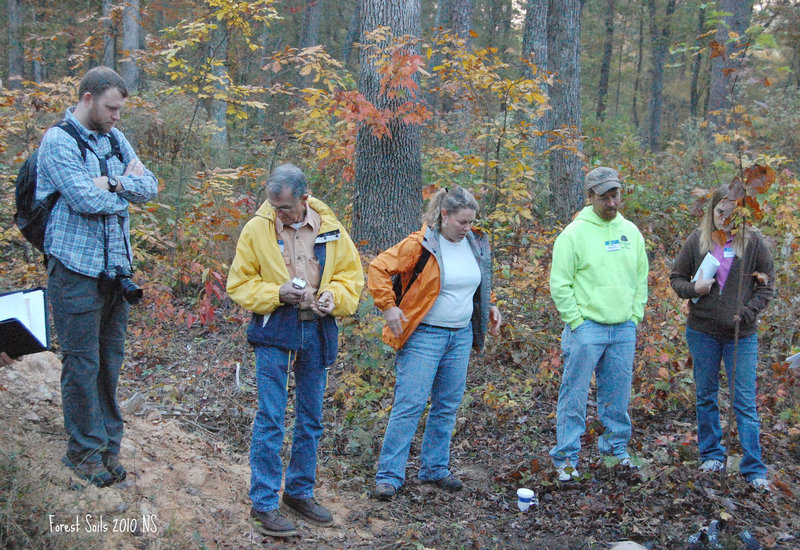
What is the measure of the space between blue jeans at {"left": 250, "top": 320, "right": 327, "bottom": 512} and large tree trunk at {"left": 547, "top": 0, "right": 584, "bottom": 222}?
23.5ft

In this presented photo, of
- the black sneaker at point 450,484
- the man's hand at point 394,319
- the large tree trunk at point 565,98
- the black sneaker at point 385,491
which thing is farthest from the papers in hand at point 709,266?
the large tree trunk at point 565,98

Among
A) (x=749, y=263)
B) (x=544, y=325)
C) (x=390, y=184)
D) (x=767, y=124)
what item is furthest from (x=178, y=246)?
(x=767, y=124)

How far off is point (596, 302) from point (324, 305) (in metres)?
2.03

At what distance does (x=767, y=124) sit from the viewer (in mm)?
14734

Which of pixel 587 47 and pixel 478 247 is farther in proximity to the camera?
pixel 587 47

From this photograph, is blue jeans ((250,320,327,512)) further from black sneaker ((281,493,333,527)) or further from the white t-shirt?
the white t-shirt

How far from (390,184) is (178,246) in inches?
136

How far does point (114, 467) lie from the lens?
12.2 feet

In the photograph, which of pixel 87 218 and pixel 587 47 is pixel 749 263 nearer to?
pixel 87 218

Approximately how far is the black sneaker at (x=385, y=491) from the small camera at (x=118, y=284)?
6.75 feet

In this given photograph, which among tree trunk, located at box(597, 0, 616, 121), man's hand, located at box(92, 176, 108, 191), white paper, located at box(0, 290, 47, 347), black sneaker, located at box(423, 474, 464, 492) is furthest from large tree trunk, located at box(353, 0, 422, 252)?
tree trunk, located at box(597, 0, 616, 121)

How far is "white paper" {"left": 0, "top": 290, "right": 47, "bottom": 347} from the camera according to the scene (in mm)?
3129

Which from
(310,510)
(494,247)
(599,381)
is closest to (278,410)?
(310,510)

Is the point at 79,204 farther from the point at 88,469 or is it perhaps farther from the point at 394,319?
the point at 394,319
